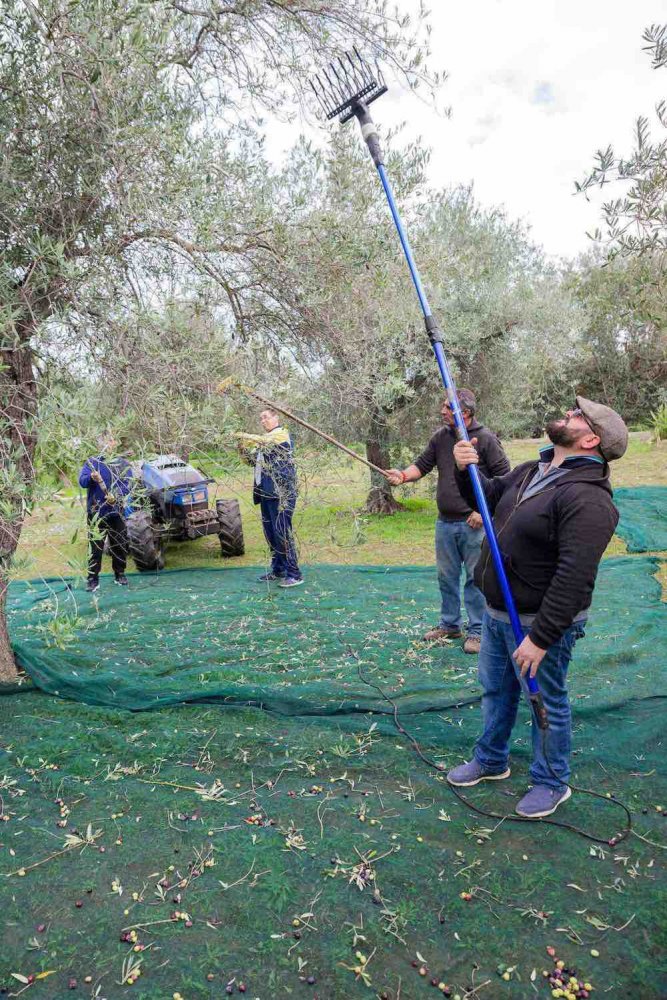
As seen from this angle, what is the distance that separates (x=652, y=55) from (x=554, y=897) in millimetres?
3437

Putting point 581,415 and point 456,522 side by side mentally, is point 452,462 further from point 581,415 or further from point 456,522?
point 581,415

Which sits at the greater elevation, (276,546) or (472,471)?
(472,471)

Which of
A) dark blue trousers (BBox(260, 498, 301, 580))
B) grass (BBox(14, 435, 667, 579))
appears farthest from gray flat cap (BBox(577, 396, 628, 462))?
dark blue trousers (BBox(260, 498, 301, 580))

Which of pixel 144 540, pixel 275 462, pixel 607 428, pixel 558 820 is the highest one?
pixel 275 462

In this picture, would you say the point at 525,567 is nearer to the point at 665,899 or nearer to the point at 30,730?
the point at 665,899

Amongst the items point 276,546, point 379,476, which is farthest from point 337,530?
point 276,546

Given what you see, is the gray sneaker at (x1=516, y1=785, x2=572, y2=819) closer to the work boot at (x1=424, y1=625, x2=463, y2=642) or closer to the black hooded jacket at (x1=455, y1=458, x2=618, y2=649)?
the black hooded jacket at (x1=455, y1=458, x2=618, y2=649)

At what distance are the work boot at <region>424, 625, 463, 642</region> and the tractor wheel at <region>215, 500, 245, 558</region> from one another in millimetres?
5053

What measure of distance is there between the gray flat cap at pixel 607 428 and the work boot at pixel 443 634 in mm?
3172

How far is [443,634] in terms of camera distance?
19.1 feet

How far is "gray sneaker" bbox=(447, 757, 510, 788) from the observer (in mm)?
3514

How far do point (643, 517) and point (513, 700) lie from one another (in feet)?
27.9

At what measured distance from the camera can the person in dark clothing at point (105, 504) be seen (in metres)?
3.18

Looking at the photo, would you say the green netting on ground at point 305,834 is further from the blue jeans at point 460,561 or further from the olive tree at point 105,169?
→ the olive tree at point 105,169
